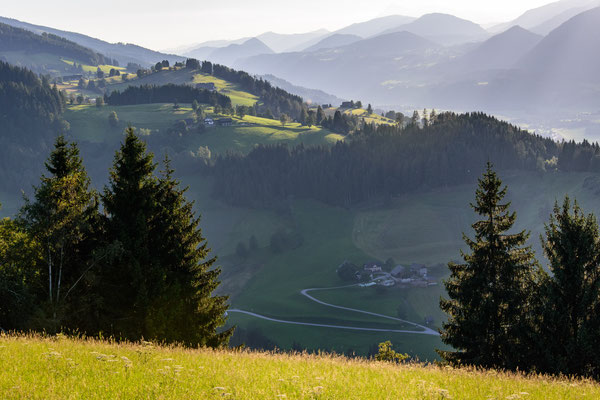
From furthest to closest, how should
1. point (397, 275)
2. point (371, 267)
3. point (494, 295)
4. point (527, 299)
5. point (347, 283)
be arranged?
point (371, 267) < point (347, 283) < point (397, 275) < point (494, 295) < point (527, 299)

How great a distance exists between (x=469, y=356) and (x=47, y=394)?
2631 cm

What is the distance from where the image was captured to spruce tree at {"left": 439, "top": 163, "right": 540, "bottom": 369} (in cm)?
2883

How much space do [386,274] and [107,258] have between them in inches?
5676

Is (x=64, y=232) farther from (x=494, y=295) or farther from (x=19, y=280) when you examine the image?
(x=494, y=295)

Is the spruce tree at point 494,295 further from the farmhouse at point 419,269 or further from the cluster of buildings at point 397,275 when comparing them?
the farmhouse at point 419,269

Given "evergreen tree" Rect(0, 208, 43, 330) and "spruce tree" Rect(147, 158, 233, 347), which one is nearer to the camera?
"evergreen tree" Rect(0, 208, 43, 330)

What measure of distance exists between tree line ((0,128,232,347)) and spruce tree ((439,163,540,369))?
59.8 feet

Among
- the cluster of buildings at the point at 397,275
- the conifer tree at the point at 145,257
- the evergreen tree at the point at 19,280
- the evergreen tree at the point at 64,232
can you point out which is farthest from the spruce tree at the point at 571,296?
the cluster of buildings at the point at 397,275

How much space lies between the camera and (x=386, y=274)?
16400 centimetres

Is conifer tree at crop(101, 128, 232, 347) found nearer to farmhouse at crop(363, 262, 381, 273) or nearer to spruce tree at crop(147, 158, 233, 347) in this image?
spruce tree at crop(147, 158, 233, 347)

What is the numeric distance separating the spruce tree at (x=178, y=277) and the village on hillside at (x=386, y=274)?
128 m

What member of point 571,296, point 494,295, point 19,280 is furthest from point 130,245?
point 571,296

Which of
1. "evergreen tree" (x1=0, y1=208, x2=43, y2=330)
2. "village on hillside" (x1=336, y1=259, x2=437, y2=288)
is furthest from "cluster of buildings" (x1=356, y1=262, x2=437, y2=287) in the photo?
"evergreen tree" (x1=0, y1=208, x2=43, y2=330)

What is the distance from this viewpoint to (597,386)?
15133mm
